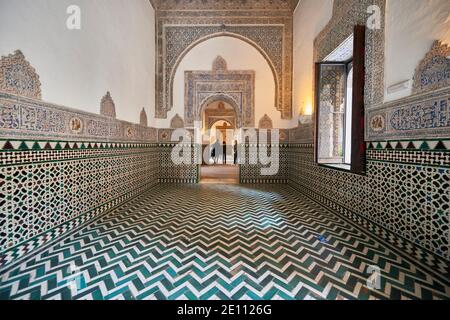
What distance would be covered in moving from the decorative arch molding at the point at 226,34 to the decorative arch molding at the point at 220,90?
20.6 inches

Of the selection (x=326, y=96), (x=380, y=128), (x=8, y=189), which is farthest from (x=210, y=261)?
(x=326, y=96)

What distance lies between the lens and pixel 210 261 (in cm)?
157

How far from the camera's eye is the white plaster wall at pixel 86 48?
161cm

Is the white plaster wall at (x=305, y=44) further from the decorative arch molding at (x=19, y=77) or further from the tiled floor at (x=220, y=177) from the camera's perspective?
the decorative arch molding at (x=19, y=77)

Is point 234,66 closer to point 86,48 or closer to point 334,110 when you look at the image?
point 334,110

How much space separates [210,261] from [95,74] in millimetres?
2567

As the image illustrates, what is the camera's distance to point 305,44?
401 cm

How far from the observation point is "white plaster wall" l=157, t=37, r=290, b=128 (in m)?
4.86

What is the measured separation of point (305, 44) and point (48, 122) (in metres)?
4.33

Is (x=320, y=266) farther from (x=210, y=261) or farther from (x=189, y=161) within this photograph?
(x=189, y=161)

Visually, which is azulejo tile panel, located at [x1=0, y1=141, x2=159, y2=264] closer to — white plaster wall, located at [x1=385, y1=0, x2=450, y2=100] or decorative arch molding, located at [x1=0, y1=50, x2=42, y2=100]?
decorative arch molding, located at [x1=0, y1=50, x2=42, y2=100]

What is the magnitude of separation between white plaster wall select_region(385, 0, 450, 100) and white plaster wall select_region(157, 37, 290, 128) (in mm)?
2972

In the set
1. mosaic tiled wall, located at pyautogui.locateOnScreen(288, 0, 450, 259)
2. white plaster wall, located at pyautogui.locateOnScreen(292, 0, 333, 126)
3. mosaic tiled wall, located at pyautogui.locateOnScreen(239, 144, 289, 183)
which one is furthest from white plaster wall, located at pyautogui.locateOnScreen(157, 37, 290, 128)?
mosaic tiled wall, located at pyautogui.locateOnScreen(288, 0, 450, 259)

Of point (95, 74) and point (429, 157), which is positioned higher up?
point (95, 74)
